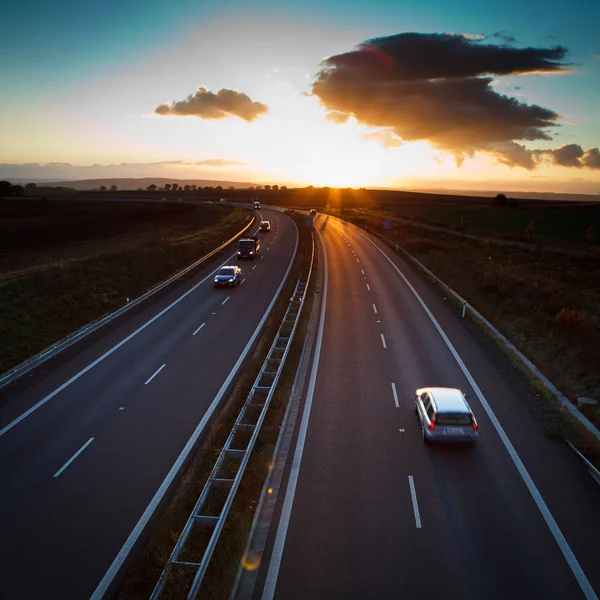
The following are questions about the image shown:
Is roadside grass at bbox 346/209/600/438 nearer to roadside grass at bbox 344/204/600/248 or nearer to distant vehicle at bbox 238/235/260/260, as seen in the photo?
distant vehicle at bbox 238/235/260/260

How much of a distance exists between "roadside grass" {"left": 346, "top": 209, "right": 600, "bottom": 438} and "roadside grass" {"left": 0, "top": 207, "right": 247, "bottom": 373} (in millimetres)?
23645

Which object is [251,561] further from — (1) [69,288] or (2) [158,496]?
(1) [69,288]

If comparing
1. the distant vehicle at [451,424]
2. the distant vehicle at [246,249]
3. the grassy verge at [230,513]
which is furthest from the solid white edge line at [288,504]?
the distant vehicle at [246,249]

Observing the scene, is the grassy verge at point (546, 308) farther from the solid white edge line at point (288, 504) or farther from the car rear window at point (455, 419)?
the solid white edge line at point (288, 504)

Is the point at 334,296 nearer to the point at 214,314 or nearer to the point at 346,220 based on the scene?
the point at 214,314

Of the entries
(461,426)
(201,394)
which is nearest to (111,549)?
(201,394)

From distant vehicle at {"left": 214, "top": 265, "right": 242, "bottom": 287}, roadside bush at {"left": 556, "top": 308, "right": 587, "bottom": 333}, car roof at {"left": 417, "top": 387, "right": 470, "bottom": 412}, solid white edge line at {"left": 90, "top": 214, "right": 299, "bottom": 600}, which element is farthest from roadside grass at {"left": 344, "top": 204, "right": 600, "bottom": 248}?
solid white edge line at {"left": 90, "top": 214, "right": 299, "bottom": 600}

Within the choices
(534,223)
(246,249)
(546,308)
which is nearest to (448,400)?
(546,308)

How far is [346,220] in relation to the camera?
9606 cm

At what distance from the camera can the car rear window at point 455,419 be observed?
13.8m

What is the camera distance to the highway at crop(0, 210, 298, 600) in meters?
10.3

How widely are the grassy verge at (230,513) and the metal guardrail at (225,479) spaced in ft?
1.02

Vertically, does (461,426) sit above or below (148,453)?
above

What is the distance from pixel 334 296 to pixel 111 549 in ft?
79.6
